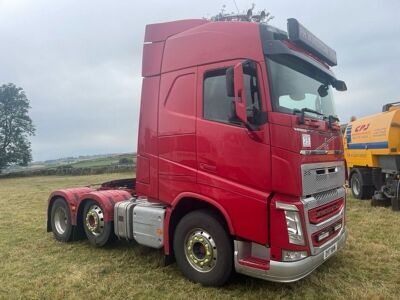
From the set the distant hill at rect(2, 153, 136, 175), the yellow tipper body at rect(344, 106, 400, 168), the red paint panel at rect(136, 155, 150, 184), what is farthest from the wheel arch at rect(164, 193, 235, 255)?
the distant hill at rect(2, 153, 136, 175)

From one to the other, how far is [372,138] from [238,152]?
325 inches

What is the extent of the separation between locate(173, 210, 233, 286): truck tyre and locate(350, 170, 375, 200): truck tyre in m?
8.84

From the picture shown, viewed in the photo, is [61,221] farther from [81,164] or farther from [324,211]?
[81,164]

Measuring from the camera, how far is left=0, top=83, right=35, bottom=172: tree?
4619cm

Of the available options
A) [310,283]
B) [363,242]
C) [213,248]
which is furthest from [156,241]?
[363,242]

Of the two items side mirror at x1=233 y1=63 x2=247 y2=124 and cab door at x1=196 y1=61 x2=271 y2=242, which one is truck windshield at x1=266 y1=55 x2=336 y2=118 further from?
side mirror at x1=233 y1=63 x2=247 y2=124

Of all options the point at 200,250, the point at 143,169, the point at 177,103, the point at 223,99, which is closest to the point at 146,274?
the point at 200,250

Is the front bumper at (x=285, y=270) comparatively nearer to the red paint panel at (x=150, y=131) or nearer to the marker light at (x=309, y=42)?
the red paint panel at (x=150, y=131)

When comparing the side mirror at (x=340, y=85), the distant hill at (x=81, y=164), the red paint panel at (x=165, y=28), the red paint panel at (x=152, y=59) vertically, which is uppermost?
the red paint panel at (x=165, y=28)

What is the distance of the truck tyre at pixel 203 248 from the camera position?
4.83m

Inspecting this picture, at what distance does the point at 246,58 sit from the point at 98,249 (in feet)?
13.7

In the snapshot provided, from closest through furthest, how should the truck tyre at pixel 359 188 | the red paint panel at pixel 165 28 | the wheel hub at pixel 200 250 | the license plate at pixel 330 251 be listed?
the license plate at pixel 330 251, the wheel hub at pixel 200 250, the red paint panel at pixel 165 28, the truck tyre at pixel 359 188

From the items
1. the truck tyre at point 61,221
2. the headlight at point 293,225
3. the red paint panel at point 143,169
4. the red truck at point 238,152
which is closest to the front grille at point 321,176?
the red truck at point 238,152

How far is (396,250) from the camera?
21.2 ft
